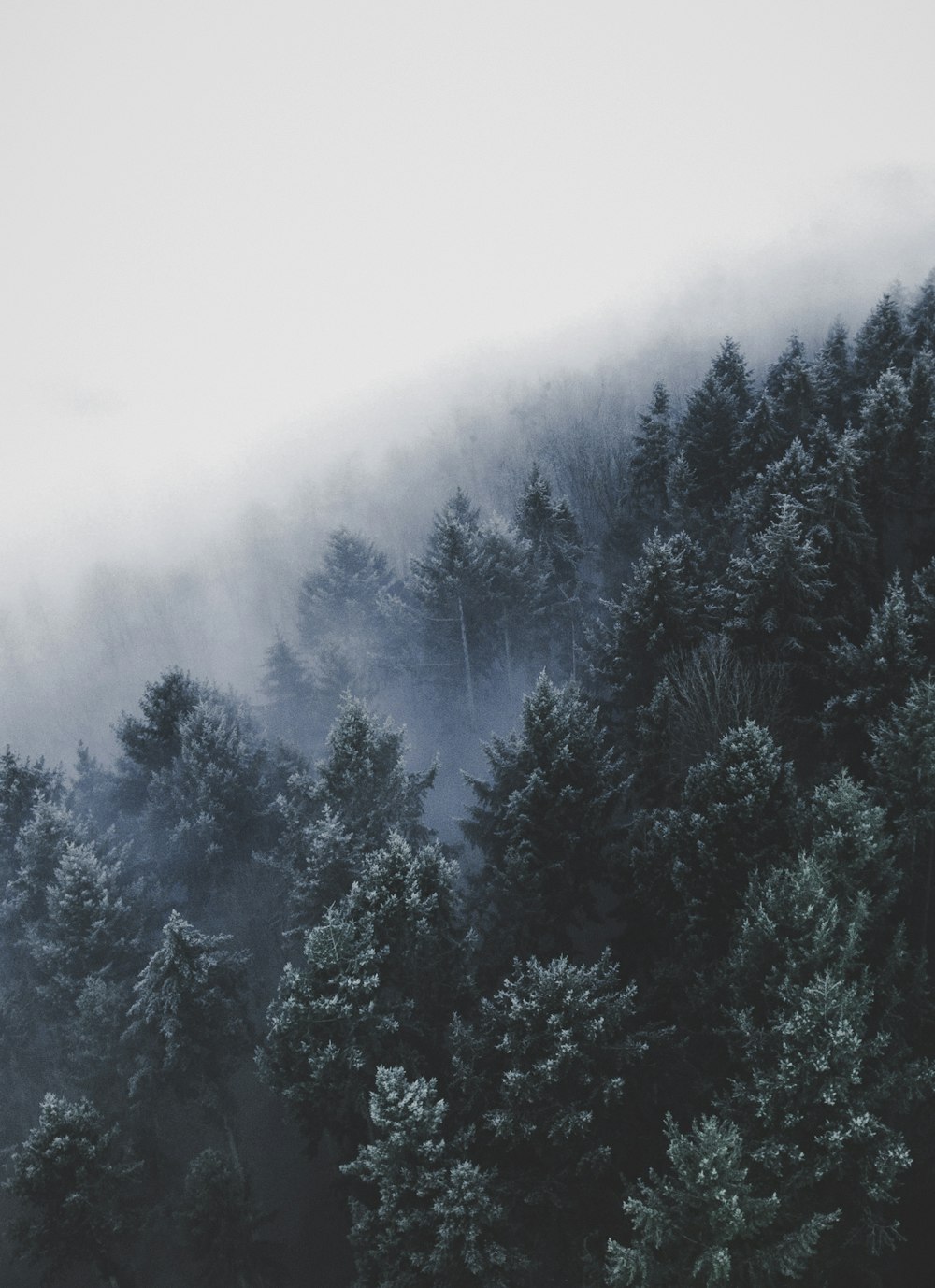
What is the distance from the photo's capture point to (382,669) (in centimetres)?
5016

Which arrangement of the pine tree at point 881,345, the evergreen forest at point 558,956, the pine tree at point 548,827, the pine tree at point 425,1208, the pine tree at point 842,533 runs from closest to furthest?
the pine tree at point 425,1208
the evergreen forest at point 558,956
the pine tree at point 548,827
the pine tree at point 842,533
the pine tree at point 881,345

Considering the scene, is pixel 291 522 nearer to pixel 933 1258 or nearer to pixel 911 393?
pixel 911 393

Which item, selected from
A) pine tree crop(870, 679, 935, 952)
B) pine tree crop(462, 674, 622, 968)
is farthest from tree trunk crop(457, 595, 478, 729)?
pine tree crop(870, 679, 935, 952)

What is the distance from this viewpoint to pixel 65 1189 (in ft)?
70.4

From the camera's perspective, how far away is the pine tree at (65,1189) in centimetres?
2116

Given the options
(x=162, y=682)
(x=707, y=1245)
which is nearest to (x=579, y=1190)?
(x=707, y=1245)

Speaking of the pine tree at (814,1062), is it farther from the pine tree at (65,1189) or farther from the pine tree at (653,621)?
the pine tree at (65,1189)

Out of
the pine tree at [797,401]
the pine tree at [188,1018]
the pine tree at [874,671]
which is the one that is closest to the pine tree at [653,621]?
the pine tree at [874,671]

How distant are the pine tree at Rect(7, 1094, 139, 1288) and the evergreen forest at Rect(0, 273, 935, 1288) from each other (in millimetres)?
104

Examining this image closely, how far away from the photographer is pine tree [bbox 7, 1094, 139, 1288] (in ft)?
69.4

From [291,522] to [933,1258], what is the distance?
354 feet

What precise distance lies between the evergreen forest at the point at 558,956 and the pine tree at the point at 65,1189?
0.34 ft

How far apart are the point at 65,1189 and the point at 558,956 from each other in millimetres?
17499

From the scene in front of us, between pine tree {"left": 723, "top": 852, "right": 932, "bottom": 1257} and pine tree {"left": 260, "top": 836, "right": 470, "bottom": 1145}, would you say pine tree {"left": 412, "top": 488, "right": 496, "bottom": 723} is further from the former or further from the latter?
pine tree {"left": 723, "top": 852, "right": 932, "bottom": 1257}
